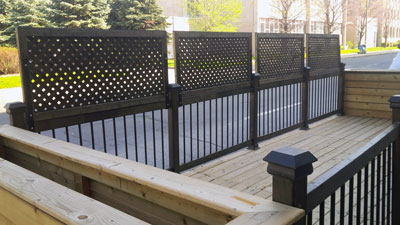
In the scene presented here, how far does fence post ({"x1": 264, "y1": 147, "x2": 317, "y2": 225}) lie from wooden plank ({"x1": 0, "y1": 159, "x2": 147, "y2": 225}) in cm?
51

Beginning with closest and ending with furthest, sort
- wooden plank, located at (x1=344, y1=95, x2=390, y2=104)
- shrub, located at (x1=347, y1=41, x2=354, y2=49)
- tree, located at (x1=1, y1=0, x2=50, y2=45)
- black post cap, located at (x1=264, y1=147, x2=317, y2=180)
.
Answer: black post cap, located at (x1=264, y1=147, x2=317, y2=180) < wooden plank, located at (x1=344, y1=95, x2=390, y2=104) < tree, located at (x1=1, y1=0, x2=50, y2=45) < shrub, located at (x1=347, y1=41, x2=354, y2=49)

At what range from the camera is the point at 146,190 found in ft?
5.72

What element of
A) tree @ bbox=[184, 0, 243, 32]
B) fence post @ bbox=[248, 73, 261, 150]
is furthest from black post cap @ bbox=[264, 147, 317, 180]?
tree @ bbox=[184, 0, 243, 32]

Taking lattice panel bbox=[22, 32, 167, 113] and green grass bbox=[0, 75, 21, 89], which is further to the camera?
green grass bbox=[0, 75, 21, 89]

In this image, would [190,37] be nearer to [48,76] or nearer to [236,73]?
[236,73]

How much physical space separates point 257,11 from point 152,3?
12.4 meters

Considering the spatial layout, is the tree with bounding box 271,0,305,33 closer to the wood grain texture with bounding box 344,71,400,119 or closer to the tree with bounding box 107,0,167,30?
the tree with bounding box 107,0,167,30

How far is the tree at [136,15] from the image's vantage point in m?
29.9

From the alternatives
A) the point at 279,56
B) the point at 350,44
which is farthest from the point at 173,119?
the point at 350,44

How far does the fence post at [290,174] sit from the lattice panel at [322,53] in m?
6.34

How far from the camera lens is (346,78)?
8594 millimetres

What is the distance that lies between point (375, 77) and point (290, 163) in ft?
24.8

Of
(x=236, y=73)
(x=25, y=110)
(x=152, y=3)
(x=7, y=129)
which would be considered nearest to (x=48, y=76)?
(x=25, y=110)

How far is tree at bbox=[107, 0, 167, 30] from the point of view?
29.9m
